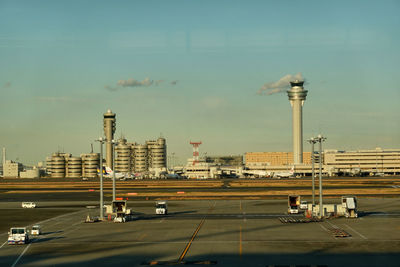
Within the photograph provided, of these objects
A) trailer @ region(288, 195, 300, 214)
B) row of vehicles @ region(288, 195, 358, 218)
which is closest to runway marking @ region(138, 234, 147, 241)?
row of vehicles @ region(288, 195, 358, 218)

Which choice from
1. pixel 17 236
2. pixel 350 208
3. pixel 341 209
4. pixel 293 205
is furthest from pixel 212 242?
pixel 293 205

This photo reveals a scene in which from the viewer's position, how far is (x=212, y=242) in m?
56.0

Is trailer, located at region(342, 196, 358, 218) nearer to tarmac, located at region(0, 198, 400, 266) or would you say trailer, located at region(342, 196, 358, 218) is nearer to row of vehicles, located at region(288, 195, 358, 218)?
row of vehicles, located at region(288, 195, 358, 218)

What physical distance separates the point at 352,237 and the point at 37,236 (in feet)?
126

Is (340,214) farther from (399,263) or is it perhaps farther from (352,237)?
(399,263)

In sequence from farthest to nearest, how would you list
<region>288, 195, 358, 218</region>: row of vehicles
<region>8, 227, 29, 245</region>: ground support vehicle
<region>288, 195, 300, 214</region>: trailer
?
<region>288, 195, 300, 214</region>: trailer → <region>288, 195, 358, 218</region>: row of vehicles → <region>8, 227, 29, 245</region>: ground support vehicle

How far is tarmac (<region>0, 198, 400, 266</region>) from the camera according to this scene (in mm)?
45812

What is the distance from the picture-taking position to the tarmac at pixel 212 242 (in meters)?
45.8

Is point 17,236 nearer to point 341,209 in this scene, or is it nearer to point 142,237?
point 142,237

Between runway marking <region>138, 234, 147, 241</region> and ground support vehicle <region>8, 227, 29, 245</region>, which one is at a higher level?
ground support vehicle <region>8, 227, 29, 245</region>

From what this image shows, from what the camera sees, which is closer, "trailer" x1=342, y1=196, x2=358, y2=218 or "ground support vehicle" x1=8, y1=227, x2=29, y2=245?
"ground support vehicle" x1=8, y1=227, x2=29, y2=245

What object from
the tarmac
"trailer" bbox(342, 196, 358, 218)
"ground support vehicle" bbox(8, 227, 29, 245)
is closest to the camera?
the tarmac

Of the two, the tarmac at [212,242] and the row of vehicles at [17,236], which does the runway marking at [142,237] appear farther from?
the row of vehicles at [17,236]

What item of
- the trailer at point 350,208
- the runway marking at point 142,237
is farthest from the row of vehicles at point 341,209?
the runway marking at point 142,237
